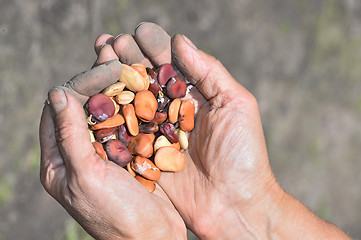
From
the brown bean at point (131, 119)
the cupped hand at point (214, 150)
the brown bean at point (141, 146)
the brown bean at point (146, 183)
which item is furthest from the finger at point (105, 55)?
the brown bean at point (146, 183)

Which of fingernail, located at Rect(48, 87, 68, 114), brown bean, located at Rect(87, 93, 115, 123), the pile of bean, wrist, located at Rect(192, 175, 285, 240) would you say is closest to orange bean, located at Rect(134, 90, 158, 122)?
the pile of bean

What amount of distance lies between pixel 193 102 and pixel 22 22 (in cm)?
114

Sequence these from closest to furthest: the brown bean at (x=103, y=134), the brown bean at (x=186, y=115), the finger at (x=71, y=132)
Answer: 1. the finger at (x=71, y=132)
2. the brown bean at (x=103, y=134)
3. the brown bean at (x=186, y=115)

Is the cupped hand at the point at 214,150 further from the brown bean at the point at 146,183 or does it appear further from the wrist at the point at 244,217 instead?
the brown bean at the point at 146,183

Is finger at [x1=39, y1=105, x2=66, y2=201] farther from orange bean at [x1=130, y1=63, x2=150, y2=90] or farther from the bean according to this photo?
orange bean at [x1=130, y1=63, x2=150, y2=90]

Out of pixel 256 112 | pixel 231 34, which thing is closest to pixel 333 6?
pixel 231 34

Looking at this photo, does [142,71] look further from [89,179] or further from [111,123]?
[89,179]

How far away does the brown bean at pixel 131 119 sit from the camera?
1.47 metres

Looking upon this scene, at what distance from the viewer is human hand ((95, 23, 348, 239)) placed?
1.54 meters

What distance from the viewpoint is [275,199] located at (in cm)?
163

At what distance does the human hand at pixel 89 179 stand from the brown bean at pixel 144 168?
0.08 metres

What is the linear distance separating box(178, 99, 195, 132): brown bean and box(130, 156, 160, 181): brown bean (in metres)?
0.20

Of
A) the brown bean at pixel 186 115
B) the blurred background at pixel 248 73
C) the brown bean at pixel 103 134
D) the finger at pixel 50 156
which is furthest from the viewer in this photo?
the blurred background at pixel 248 73

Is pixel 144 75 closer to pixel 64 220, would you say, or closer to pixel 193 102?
pixel 193 102
